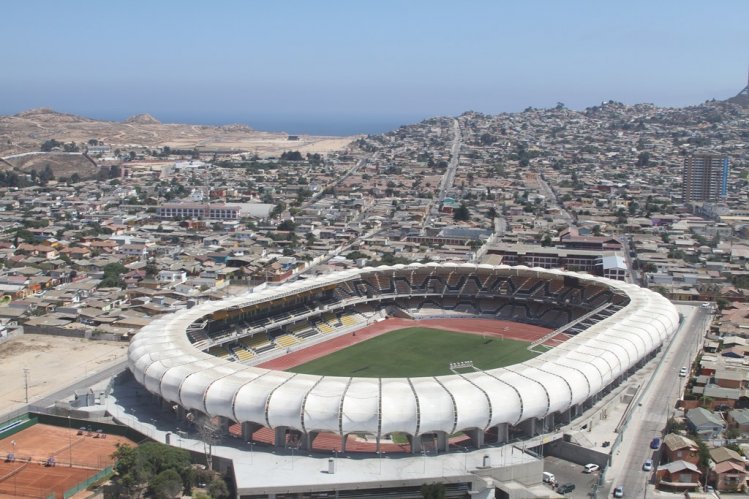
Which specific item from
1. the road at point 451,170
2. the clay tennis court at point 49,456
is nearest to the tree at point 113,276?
the clay tennis court at point 49,456

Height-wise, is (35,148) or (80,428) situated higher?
(35,148)

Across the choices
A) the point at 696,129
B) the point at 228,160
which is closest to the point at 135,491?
the point at 228,160

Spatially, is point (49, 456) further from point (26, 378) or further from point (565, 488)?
point (565, 488)

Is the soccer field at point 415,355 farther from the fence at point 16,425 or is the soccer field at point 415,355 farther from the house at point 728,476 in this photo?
the house at point 728,476

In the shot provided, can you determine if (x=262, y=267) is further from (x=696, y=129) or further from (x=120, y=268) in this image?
(x=696, y=129)

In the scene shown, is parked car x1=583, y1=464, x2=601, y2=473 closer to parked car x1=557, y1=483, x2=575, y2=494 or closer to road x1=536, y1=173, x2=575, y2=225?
parked car x1=557, y1=483, x2=575, y2=494
